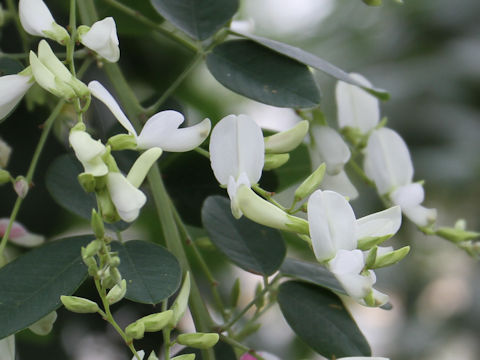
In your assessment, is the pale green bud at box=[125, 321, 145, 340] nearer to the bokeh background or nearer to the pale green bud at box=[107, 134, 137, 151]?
the pale green bud at box=[107, 134, 137, 151]

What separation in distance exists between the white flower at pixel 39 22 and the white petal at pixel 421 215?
0.29 meters

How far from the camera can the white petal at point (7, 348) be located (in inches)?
15.7

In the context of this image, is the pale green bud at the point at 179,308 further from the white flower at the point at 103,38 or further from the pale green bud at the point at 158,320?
the white flower at the point at 103,38

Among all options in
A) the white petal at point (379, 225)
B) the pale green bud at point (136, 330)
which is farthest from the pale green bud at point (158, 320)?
the white petal at point (379, 225)

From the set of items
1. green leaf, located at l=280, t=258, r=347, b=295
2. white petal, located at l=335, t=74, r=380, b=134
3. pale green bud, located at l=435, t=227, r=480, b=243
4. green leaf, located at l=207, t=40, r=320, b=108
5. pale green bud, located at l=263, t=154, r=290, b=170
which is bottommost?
green leaf, located at l=280, t=258, r=347, b=295

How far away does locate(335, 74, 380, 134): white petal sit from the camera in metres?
0.59

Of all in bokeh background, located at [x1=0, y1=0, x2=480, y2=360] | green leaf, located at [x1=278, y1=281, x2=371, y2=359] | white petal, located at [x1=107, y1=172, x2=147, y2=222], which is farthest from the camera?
bokeh background, located at [x1=0, y1=0, x2=480, y2=360]

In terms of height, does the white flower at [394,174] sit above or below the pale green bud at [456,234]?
above

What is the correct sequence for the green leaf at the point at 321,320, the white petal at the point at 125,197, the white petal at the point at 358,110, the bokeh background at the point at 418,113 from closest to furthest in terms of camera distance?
the white petal at the point at 125,197 < the green leaf at the point at 321,320 < the white petal at the point at 358,110 < the bokeh background at the point at 418,113

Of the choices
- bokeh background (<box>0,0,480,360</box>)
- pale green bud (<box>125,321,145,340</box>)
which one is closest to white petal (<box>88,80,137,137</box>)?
pale green bud (<box>125,321,145,340</box>)

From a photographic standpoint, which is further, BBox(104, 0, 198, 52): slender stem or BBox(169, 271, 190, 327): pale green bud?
BBox(104, 0, 198, 52): slender stem

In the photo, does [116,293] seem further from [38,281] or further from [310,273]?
[310,273]

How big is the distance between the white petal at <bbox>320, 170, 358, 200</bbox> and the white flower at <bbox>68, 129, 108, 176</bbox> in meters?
0.26

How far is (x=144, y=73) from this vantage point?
90 cm
